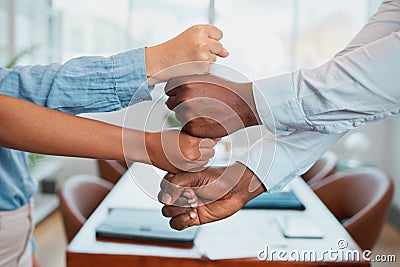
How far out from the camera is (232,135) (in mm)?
925

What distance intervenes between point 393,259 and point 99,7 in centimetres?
285

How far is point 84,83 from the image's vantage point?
96 centimetres

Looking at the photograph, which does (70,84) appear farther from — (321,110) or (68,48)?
(68,48)

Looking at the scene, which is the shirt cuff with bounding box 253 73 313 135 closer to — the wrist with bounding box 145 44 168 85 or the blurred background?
the wrist with bounding box 145 44 168 85

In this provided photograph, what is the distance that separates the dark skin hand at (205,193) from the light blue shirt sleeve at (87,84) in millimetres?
184

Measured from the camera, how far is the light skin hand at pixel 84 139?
850 millimetres

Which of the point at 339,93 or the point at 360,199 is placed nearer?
the point at 339,93

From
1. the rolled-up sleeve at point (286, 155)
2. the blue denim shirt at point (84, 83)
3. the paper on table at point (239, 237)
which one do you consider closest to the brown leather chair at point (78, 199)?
the paper on table at point (239, 237)

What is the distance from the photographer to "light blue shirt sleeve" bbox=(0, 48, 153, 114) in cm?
94

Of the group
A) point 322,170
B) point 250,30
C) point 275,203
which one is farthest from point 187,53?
point 250,30

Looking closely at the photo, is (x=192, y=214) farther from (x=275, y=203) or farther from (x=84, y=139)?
(x=275, y=203)

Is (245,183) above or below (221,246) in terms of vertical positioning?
above

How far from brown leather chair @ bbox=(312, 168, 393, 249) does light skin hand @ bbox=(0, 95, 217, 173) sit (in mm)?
1252

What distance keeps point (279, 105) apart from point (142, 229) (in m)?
0.82
